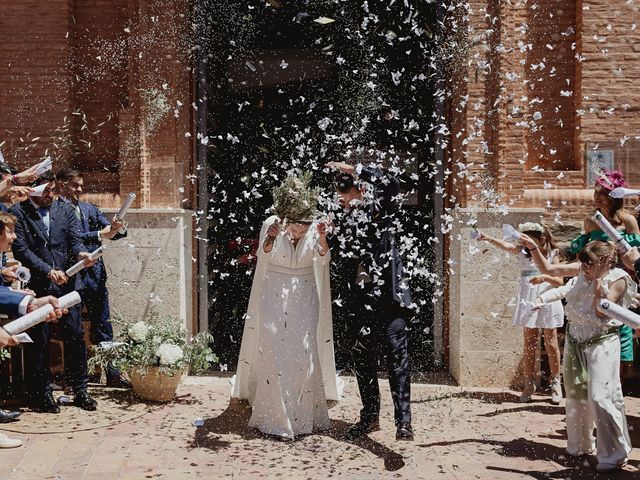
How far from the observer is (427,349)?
314 inches

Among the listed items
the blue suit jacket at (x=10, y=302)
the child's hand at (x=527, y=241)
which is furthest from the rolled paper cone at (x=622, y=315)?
the blue suit jacket at (x=10, y=302)

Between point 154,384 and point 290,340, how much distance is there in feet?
5.39

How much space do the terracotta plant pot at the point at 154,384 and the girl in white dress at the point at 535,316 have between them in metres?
3.29

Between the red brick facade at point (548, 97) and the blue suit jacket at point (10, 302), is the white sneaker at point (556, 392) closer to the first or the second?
the red brick facade at point (548, 97)

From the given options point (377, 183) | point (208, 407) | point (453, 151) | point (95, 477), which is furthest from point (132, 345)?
point (453, 151)

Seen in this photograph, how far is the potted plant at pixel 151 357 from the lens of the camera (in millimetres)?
6504

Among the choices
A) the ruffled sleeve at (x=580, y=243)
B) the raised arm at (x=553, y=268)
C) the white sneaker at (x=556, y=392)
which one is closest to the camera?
the raised arm at (x=553, y=268)

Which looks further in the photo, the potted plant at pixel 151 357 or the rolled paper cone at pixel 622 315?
the potted plant at pixel 151 357

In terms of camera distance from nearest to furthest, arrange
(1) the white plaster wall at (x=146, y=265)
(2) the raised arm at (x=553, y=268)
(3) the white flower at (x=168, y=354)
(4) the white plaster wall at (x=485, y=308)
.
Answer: (2) the raised arm at (x=553, y=268) → (3) the white flower at (x=168, y=354) → (4) the white plaster wall at (x=485, y=308) → (1) the white plaster wall at (x=146, y=265)

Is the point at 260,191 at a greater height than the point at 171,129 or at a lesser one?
lesser

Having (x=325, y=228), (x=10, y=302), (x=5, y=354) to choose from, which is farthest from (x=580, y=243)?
(x=5, y=354)

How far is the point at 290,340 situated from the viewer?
5672 millimetres

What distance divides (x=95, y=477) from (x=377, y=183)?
2.90m

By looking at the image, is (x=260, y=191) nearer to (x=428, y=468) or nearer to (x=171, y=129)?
(x=171, y=129)
